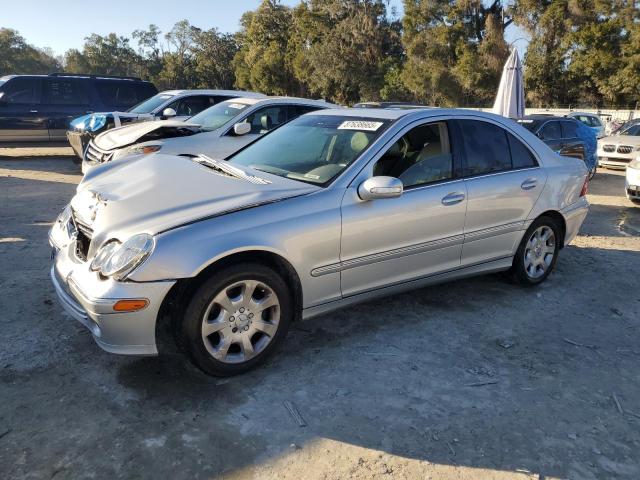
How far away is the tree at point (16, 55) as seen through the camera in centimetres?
8588

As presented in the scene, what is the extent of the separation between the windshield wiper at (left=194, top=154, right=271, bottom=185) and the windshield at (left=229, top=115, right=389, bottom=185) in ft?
0.73

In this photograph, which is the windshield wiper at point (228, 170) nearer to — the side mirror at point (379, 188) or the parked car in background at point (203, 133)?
the side mirror at point (379, 188)

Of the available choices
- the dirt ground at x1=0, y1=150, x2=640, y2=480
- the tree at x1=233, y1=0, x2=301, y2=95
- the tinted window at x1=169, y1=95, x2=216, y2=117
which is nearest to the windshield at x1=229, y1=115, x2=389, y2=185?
the dirt ground at x1=0, y1=150, x2=640, y2=480

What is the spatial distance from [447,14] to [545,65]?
815 cm

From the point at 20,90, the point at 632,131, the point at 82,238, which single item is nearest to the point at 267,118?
the point at 82,238

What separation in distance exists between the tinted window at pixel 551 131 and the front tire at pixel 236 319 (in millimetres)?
8733

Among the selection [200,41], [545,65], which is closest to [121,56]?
[200,41]

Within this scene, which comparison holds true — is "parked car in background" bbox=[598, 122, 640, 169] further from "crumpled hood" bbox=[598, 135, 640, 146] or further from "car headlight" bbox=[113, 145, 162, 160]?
"car headlight" bbox=[113, 145, 162, 160]

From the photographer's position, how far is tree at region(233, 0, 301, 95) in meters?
53.5

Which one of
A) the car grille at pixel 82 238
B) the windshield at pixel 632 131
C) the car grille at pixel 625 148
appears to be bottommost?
the car grille at pixel 625 148

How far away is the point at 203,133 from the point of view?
294 inches

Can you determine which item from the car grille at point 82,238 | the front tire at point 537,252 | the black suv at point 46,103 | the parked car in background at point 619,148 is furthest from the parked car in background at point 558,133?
the black suv at point 46,103

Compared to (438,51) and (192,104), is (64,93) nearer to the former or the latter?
(192,104)

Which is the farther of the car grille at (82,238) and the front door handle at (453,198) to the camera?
the front door handle at (453,198)
